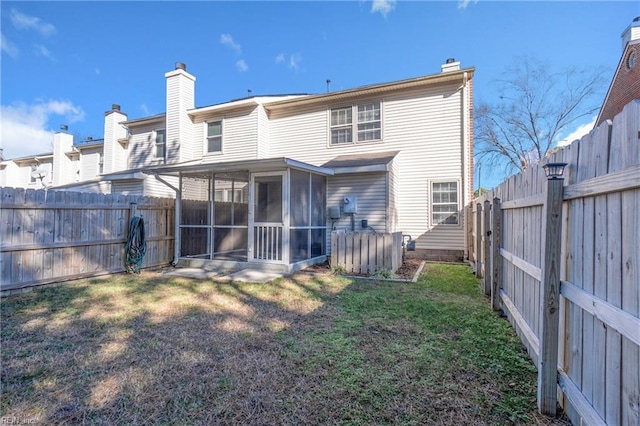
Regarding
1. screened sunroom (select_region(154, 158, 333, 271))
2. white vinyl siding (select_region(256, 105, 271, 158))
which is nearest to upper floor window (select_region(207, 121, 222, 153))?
white vinyl siding (select_region(256, 105, 271, 158))

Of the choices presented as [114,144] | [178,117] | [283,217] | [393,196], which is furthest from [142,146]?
[393,196]

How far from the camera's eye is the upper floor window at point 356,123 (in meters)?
10.8

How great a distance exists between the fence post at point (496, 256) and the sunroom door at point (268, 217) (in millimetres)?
4430

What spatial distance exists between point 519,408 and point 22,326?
550 centimetres

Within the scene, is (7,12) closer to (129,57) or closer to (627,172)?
(129,57)

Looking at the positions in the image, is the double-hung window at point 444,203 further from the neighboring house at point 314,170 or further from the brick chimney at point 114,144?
the brick chimney at point 114,144

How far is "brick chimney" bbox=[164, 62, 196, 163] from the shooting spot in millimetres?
12906

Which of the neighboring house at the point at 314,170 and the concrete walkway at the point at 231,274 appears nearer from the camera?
the concrete walkway at the point at 231,274

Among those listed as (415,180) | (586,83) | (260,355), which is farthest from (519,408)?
(586,83)

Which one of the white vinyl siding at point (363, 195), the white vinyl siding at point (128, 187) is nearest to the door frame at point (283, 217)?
the white vinyl siding at point (363, 195)

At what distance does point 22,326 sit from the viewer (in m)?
3.94

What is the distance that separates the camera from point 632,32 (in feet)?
44.4

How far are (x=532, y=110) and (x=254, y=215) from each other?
20.5m

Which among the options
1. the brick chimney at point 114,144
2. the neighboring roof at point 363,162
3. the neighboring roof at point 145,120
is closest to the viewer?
the neighboring roof at point 363,162
